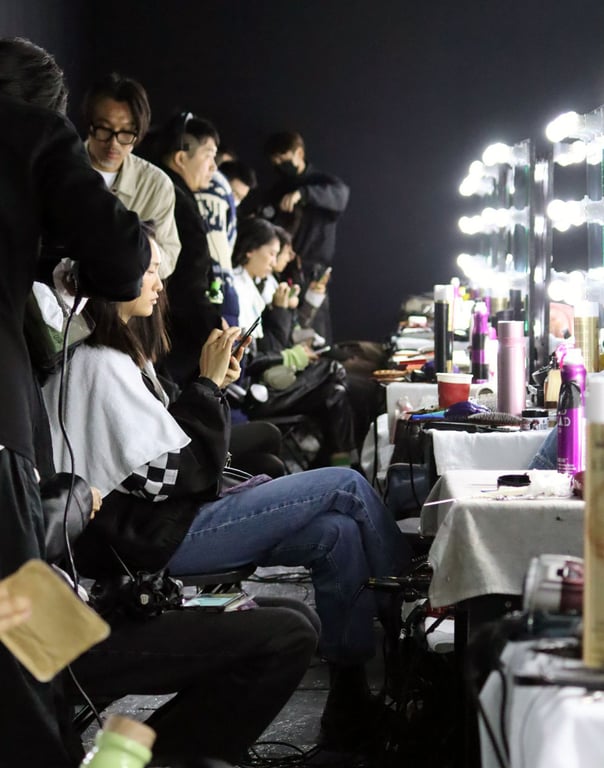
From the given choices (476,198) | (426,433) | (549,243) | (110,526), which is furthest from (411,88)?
(110,526)

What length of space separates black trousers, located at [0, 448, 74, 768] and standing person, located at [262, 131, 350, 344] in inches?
206

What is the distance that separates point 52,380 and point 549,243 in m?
1.70

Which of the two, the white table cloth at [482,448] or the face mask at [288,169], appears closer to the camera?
the white table cloth at [482,448]

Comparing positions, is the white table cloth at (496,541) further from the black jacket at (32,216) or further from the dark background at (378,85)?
the dark background at (378,85)

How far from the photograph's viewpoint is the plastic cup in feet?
9.64

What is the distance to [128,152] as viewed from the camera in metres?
3.74

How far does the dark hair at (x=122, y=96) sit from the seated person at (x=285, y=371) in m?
1.49

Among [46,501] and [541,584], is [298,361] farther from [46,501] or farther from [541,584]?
[541,584]

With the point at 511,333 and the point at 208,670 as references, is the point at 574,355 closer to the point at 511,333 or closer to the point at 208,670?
the point at 511,333

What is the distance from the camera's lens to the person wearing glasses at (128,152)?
11.8 feet

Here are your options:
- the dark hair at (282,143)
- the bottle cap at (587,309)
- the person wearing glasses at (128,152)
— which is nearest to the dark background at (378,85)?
the dark hair at (282,143)

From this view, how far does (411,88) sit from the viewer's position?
7.89 metres

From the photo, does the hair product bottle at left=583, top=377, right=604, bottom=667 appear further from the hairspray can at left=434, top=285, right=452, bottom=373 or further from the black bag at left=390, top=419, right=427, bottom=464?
the hairspray can at left=434, top=285, right=452, bottom=373

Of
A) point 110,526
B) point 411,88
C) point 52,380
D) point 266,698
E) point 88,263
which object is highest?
point 411,88
